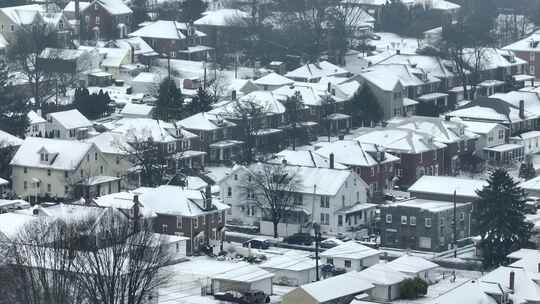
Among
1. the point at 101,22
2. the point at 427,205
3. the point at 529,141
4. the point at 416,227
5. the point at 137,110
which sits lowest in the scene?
the point at 529,141

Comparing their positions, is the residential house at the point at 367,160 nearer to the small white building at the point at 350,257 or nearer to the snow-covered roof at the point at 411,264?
the small white building at the point at 350,257

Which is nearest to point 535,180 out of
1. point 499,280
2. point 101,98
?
point 499,280

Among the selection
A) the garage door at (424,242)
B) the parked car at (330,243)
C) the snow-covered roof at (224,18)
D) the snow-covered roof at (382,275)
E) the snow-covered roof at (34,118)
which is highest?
the snow-covered roof at (224,18)

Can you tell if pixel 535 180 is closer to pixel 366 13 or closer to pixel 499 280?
pixel 499 280

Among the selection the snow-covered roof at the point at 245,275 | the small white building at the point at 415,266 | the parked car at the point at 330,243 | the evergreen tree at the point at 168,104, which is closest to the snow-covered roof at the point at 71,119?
the evergreen tree at the point at 168,104

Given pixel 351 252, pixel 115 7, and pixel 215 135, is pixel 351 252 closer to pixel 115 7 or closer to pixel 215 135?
pixel 215 135

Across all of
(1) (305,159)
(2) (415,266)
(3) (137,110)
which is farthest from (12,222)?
(3) (137,110)

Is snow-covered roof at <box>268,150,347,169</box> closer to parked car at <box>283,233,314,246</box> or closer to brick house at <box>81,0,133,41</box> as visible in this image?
parked car at <box>283,233,314,246</box>

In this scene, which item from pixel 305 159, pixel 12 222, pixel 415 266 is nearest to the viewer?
pixel 415 266
